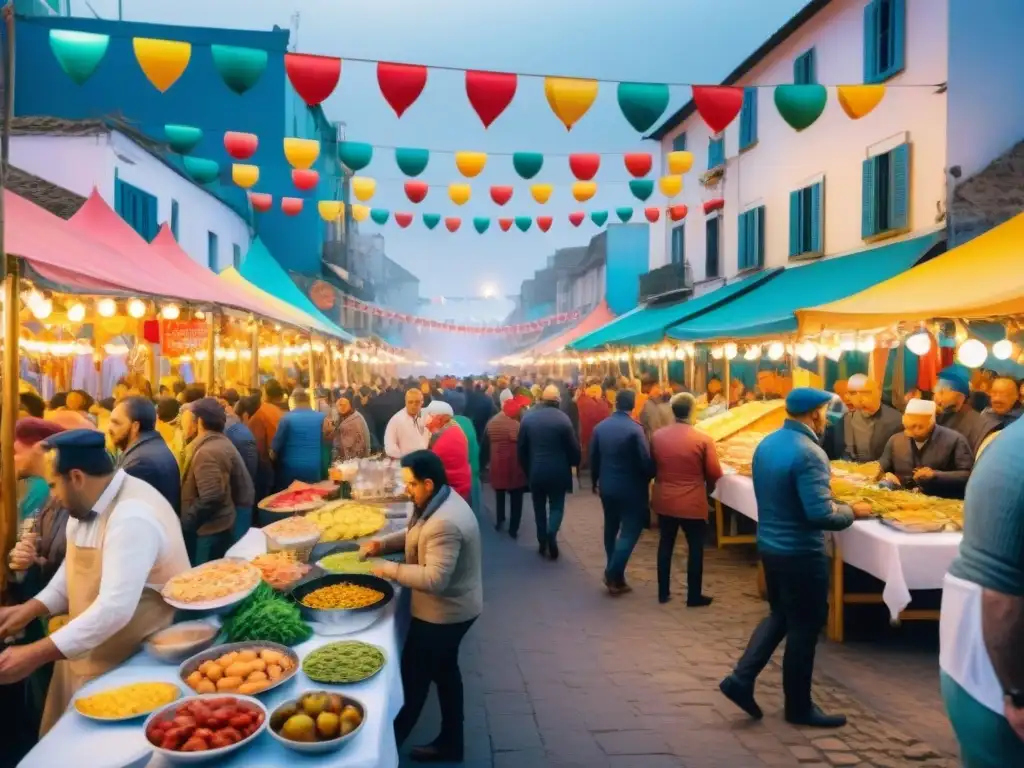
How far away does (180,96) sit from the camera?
23406 mm

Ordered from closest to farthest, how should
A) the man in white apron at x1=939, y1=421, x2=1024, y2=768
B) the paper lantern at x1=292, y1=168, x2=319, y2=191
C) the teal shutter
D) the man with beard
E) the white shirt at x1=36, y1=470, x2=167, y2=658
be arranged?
the man in white apron at x1=939, y1=421, x2=1024, y2=768 → the white shirt at x1=36, y1=470, x2=167, y2=658 → the man with beard → the paper lantern at x1=292, y1=168, x2=319, y2=191 → the teal shutter

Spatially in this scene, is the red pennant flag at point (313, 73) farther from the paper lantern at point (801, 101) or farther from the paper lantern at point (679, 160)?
the paper lantern at point (679, 160)

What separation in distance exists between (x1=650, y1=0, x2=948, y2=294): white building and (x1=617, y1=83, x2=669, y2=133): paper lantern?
4.94 m

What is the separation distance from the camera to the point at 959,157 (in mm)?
11570

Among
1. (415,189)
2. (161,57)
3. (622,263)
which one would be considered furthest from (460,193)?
(622,263)

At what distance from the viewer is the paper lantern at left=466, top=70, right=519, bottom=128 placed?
7344 millimetres

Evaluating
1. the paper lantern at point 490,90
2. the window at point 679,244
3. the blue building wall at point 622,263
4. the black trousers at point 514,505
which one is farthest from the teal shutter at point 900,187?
the blue building wall at point 622,263

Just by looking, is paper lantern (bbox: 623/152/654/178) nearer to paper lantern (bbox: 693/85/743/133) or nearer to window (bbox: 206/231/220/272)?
paper lantern (bbox: 693/85/743/133)

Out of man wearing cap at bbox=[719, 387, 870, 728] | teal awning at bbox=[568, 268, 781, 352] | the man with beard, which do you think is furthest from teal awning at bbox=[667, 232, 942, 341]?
the man with beard

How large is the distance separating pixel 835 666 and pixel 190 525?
5.34 m

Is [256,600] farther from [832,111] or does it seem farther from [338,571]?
[832,111]

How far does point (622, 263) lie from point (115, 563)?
35.9m

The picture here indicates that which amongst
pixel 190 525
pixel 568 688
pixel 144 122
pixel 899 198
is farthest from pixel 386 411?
pixel 144 122

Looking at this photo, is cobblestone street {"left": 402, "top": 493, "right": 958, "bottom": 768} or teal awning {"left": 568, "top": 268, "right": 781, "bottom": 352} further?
teal awning {"left": 568, "top": 268, "right": 781, "bottom": 352}
